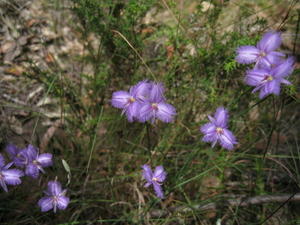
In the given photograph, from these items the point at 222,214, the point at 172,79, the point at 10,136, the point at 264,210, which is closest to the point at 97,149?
the point at 10,136

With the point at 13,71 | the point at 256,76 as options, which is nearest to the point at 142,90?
the point at 256,76

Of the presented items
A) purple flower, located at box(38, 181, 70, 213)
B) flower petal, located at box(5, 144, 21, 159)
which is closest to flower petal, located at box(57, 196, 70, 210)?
purple flower, located at box(38, 181, 70, 213)

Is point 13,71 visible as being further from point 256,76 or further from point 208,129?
point 256,76

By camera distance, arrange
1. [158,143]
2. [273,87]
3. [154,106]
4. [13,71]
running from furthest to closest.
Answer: [13,71] < [158,143] < [154,106] < [273,87]

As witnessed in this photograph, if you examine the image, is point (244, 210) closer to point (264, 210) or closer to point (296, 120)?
point (264, 210)

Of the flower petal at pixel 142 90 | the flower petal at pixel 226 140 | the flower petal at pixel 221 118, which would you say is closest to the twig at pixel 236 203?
the flower petal at pixel 226 140

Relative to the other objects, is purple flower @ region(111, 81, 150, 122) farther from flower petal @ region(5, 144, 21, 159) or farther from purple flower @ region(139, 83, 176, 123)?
flower petal @ region(5, 144, 21, 159)
